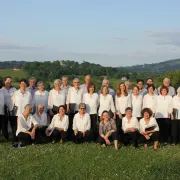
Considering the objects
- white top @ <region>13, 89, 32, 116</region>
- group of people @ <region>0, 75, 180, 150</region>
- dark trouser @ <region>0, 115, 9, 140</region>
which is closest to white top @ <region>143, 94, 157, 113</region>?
group of people @ <region>0, 75, 180, 150</region>

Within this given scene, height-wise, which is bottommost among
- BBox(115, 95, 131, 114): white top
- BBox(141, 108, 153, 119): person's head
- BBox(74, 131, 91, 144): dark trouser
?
BBox(74, 131, 91, 144): dark trouser

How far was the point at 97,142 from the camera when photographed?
14188 millimetres

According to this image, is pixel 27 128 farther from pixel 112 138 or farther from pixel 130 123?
pixel 130 123

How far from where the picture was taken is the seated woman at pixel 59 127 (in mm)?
14312

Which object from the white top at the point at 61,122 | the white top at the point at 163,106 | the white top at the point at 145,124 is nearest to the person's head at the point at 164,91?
the white top at the point at 163,106

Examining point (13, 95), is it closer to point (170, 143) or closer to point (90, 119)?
point (90, 119)

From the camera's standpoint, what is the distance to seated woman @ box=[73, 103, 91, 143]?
14.1 metres

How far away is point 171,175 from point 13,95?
719 centimetres

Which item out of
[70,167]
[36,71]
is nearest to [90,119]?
[70,167]

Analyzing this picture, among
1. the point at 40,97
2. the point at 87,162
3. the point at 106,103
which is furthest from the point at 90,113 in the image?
the point at 87,162

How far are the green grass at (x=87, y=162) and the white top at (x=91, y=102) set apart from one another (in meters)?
1.54

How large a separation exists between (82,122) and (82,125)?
0.39 feet

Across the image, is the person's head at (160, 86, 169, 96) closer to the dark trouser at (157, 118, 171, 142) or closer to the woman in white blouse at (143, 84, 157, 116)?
the woman in white blouse at (143, 84, 157, 116)

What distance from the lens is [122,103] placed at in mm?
14344
